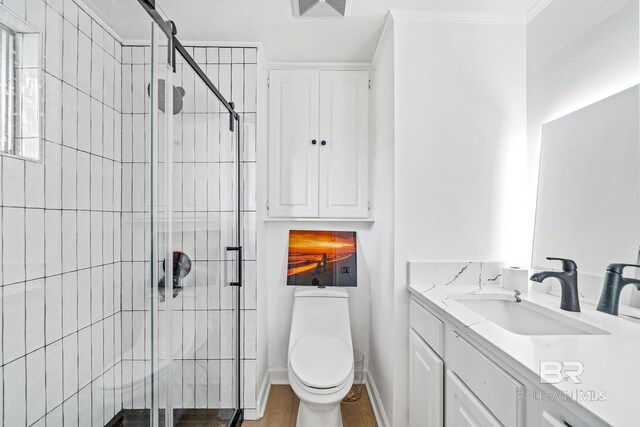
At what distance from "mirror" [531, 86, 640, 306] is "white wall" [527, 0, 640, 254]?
0.07 metres

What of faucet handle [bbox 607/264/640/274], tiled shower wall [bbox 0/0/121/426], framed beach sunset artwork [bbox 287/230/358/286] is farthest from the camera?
framed beach sunset artwork [bbox 287/230/358/286]

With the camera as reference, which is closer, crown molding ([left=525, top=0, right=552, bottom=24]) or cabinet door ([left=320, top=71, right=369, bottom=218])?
crown molding ([left=525, top=0, right=552, bottom=24])

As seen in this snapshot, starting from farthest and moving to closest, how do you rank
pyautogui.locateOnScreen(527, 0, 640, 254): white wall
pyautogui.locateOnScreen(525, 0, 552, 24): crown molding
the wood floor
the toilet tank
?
the toilet tank → the wood floor → pyautogui.locateOnScreen(525, 0, 552, 24): crown molding → pyautogui.locateOnScreen(527, 0, 640, 254): white wall

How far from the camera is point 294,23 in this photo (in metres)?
1.89

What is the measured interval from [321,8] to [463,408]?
194cm

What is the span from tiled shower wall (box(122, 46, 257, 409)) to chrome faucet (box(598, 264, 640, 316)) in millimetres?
1612

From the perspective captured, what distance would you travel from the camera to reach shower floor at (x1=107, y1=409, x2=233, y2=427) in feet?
3.30

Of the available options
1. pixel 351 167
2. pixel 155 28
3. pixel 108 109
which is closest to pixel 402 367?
pixel 351 167

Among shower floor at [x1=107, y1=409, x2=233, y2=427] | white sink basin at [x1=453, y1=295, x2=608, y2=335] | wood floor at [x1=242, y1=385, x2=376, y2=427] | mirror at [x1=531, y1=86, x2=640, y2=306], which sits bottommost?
wood floor at [x1=242, y1=385, x2=376, y2=427]

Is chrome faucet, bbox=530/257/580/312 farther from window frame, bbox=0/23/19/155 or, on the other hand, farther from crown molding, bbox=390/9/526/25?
window frame, bbox=0/23/19/155

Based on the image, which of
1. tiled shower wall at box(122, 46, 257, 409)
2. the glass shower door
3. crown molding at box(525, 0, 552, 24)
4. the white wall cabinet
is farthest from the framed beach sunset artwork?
crown molding at box(525, 0, 552, 24)

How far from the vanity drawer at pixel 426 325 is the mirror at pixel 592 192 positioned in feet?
2.06

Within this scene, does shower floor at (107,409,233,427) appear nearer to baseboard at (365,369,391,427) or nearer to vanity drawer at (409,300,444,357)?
Answer: baseboard at (365,369,391,427)

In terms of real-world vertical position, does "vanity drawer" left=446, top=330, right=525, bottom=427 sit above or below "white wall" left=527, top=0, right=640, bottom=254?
below
